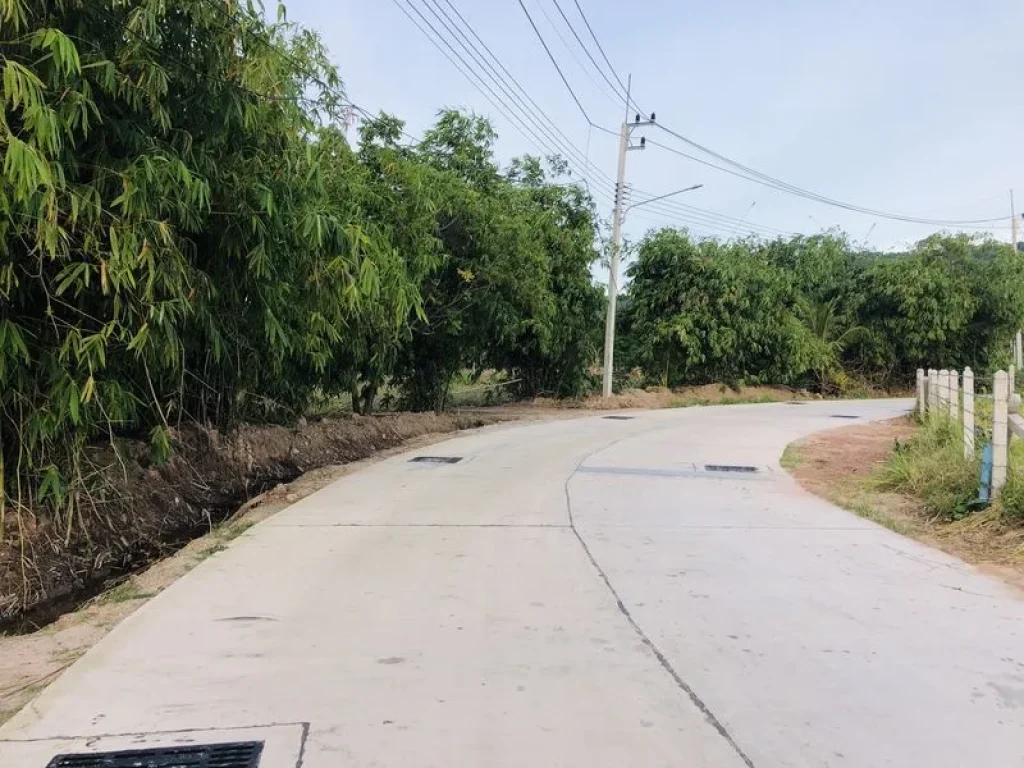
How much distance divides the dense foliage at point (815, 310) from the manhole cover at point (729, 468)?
16.3 meters

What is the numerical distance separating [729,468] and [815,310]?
82.8ft

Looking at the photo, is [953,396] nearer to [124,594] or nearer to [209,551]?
[209,551]

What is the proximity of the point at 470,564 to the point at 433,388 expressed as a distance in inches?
494

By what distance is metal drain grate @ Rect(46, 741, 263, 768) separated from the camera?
3.04 m

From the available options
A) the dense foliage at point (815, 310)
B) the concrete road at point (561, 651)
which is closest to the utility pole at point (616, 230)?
the dense foliage at point (815, 310)

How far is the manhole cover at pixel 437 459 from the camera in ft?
37.8

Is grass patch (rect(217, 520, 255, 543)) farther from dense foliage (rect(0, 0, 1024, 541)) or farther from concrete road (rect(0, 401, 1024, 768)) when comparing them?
dense foliage (rect(0, 0, 1024, 541))

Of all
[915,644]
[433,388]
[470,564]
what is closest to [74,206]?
[470,564]

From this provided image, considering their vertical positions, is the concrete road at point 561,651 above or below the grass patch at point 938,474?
below

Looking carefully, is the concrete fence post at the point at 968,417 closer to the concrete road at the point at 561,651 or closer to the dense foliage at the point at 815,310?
the concrete road at the point at 561,651

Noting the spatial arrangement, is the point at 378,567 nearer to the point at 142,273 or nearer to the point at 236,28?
the point at 142,273

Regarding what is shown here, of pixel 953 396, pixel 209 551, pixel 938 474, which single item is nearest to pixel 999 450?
pixel 938 474

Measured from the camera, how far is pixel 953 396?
42.4 ft

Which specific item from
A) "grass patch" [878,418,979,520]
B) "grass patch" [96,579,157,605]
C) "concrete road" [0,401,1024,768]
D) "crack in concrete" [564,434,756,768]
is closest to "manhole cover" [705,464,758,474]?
"grass patch" [878,418,979,520]
